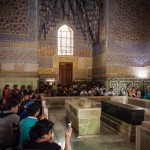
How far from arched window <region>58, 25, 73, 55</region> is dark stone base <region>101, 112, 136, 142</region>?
32.6ft

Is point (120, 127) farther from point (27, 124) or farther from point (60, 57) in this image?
Answer: point (60, 57)

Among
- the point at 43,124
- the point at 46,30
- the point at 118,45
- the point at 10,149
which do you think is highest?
the point at 46,30

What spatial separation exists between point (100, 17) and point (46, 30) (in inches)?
165

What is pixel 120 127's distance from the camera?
5.44 meters

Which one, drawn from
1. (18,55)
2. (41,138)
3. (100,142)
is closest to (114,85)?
(18,55)

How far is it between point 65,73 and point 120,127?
1081 cm

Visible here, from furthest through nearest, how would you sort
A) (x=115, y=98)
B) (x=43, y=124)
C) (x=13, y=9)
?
(x=13, y=9) < (x=115, y=98) < (x=43, y=124)

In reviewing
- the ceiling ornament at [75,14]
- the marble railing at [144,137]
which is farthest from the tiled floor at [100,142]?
the ceiling ornament at [75,14]

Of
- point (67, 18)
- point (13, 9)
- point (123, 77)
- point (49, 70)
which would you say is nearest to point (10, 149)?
point (13, 9)

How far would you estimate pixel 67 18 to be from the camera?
625 inches

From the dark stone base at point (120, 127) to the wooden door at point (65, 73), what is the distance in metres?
9.30

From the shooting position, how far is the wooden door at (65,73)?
52.1 ft

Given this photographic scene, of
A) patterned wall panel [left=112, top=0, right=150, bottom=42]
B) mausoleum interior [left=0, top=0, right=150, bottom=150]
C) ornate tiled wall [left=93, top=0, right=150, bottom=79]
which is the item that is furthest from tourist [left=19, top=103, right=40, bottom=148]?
patterned wall panel [left=112, top=0, right=150, bottom=42]

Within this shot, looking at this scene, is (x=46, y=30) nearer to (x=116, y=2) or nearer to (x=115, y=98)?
(x=116, y=2)
